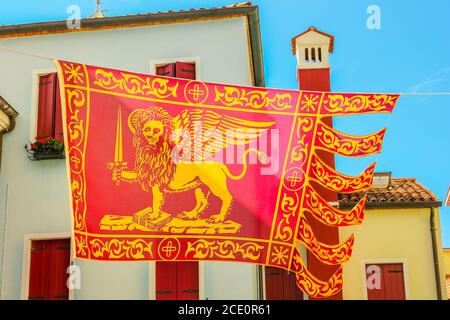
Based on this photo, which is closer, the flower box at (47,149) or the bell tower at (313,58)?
the flower box at (47,149)

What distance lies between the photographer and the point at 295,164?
27.4 ft

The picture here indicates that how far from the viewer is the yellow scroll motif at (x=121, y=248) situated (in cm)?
788

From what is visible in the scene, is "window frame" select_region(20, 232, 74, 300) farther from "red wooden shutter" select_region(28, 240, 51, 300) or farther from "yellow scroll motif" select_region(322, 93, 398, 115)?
"yellow scroll motif" select_region(322, 93, 398, 115)

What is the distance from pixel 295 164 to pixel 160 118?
64.8 inches

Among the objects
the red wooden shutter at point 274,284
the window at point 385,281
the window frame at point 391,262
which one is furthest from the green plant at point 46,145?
the window at point 385,281

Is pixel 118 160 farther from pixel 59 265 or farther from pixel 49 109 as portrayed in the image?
pixel 49 109

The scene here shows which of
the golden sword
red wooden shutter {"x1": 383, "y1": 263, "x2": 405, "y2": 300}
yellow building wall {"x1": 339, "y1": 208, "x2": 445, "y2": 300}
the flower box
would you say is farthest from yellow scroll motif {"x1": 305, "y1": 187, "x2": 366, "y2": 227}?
red wooden shutter {"x1": 383, "y1": 263, "x2": 405, "y2": 300}

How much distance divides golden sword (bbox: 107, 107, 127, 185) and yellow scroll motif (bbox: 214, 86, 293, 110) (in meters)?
1.15

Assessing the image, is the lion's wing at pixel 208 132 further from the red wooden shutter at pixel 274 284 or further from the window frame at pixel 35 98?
the red wooden shutter at pixel 274 284

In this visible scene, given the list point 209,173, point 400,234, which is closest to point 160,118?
point 209,173

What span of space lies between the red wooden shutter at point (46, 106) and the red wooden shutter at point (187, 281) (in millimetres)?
3586
